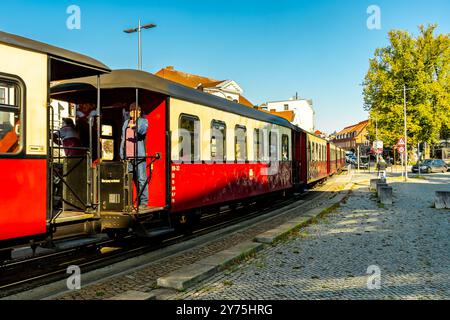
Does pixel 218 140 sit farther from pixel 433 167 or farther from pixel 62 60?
pixel 433 167

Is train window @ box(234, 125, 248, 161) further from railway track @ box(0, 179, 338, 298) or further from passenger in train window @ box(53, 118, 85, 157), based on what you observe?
passenger in train window @ box(53, 118, 85, 157)

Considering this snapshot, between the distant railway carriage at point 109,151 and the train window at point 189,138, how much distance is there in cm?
2

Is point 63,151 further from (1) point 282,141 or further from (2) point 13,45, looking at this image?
(1) point 282,141

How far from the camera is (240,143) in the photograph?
454 inches

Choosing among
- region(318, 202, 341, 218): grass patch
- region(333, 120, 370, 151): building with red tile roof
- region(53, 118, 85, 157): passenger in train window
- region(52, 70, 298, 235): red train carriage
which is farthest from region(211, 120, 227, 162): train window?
region(333, 120, 370, 151): building with red tile roof

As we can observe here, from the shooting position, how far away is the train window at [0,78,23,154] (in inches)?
201

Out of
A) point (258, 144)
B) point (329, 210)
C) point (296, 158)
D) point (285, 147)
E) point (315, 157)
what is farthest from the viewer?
point (315, 157)

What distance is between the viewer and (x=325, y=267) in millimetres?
6434

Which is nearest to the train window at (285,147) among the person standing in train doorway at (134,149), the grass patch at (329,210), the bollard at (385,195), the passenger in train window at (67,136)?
the grass patch at (329,210)

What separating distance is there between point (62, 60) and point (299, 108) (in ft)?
268

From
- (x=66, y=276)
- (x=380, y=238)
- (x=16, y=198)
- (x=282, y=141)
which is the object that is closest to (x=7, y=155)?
(x=16, y=198)

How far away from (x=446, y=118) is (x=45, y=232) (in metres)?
37.7

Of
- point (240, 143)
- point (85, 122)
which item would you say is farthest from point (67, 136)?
point (240, 143)

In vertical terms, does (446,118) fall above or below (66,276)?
above
